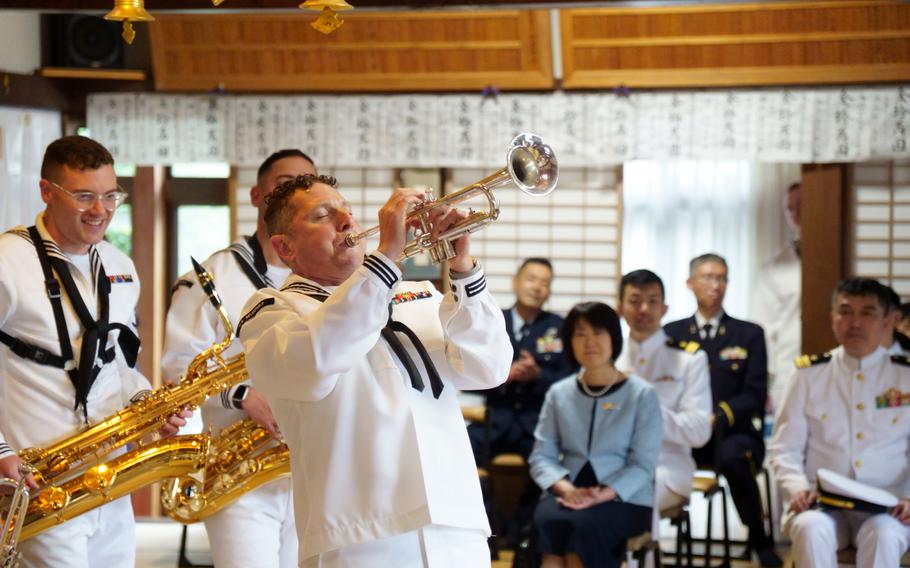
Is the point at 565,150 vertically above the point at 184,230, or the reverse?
the point at 565,150

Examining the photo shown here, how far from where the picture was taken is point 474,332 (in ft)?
8.55

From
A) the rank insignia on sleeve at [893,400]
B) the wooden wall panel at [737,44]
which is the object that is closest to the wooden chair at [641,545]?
the rank insignia on sleeve at [893,400]

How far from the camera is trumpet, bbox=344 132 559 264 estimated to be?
8.23 ft

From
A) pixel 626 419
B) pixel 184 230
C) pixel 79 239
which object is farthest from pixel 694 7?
pixel 79 239

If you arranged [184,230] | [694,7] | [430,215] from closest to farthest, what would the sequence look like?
[430,215]
[694,7]
[184,230]

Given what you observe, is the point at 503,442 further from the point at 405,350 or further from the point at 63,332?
the point at 405,350

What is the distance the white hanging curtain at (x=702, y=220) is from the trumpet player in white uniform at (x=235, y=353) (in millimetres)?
5566

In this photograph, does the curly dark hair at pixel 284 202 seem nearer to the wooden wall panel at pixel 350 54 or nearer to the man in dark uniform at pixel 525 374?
the man in dark uniform at pixel 525 374

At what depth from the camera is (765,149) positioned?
700 centimetres

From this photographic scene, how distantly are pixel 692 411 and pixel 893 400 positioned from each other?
102cm

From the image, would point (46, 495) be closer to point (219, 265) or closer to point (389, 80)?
point (219, 265)

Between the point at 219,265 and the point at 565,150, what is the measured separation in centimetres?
365

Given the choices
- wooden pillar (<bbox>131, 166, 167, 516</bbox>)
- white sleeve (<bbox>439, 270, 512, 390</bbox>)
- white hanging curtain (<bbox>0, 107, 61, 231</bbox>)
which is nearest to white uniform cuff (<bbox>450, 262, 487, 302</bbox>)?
white sleeve (<bbox>439, 270, 512, 390</bbox>)

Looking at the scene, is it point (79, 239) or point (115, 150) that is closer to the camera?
point (79, 239)
